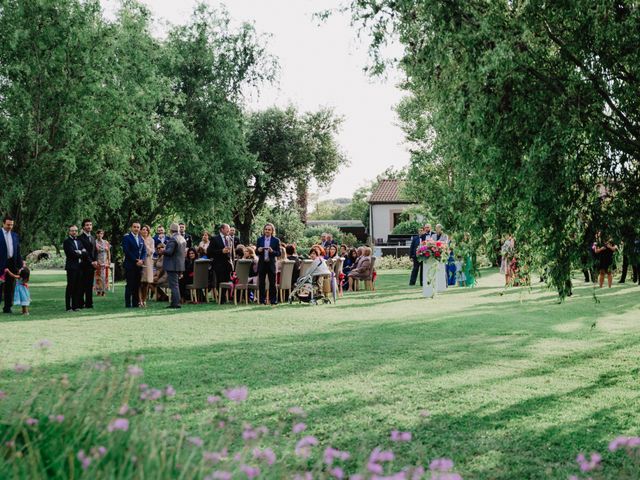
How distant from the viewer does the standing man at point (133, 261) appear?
1881 centimetres

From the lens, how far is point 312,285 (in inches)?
780

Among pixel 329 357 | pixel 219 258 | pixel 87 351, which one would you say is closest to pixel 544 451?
pixel 329 357

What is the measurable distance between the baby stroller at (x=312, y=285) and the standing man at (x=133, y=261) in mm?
3967

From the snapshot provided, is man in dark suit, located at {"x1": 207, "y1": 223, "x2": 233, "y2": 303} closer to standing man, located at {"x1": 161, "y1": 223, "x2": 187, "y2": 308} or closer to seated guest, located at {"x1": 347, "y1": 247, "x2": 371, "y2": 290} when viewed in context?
standing man, located at {"x1": 161, "y1": 223, "x2": 187, "y2": 308}

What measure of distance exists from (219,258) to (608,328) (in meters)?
10.5

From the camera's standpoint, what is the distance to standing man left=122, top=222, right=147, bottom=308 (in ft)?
61.7

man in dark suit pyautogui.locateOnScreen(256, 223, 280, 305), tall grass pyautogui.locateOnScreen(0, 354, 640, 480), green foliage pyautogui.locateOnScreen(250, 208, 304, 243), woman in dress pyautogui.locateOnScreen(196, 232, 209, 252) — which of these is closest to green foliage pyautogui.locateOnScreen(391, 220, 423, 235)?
green foliage pyautogui.locateOnScreen(250, 208, 304, 243)

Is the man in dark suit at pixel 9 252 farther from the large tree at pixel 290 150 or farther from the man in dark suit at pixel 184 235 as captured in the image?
the large tree at pixel 290 150

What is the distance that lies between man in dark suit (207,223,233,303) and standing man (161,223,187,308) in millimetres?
1540

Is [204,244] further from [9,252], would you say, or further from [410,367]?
[410,367]

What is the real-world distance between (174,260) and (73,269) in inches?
94.4

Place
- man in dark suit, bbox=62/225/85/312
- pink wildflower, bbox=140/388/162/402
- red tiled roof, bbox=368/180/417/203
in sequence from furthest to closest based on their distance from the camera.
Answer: red tiled roof, bbox=368/180/417/203, man in dark suit, bbox=62/225/85/312, pink wildflower, bbox=140/388/162/402

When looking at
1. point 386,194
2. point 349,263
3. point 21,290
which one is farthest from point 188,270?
point 386,194

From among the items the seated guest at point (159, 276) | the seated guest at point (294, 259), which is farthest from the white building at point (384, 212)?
the seated guest at point (159, 276)
